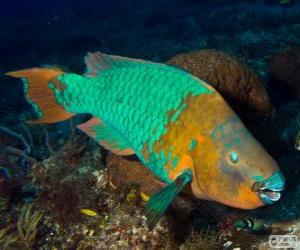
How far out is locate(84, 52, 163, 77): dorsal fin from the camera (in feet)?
10.4

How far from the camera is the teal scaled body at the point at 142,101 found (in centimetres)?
279

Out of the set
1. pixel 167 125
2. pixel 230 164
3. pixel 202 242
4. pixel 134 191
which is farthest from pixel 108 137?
pixel 202 242

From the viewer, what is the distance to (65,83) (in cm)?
352

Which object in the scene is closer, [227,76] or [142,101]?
[142,101]

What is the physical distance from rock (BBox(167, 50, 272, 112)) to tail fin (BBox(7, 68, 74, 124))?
1980mm

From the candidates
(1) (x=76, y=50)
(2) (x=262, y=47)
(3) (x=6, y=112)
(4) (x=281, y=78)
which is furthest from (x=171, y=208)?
(1) (x=76, y=50)

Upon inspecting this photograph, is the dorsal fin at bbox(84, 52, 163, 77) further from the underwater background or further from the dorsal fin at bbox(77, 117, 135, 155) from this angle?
the underwater background

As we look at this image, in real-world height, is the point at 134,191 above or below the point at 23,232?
above

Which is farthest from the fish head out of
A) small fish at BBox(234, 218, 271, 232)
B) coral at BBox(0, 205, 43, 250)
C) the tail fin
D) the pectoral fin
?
coral at BBox(0, 205, 43, 250)

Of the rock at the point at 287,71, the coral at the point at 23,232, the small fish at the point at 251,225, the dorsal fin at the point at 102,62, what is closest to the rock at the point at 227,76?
the small fish at the point at 251,225

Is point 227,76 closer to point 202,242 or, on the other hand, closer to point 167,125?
point 202,242

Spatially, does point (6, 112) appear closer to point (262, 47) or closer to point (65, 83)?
point (65, 83)

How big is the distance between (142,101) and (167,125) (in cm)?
32

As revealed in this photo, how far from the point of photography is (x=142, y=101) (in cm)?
292
